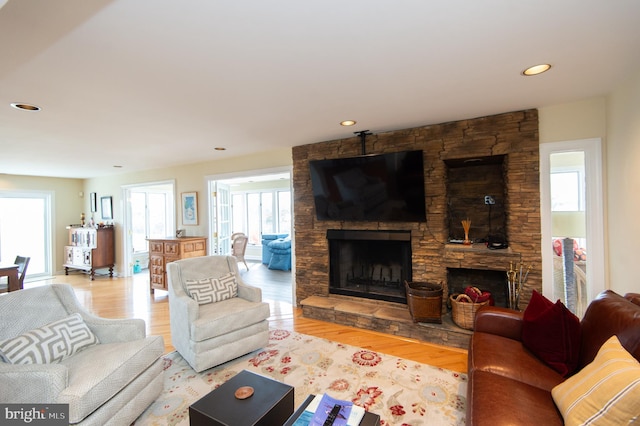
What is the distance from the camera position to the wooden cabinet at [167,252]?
497 centimetres

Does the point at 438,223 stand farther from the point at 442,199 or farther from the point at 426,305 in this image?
the point at 426,305

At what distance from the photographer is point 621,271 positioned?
232cm

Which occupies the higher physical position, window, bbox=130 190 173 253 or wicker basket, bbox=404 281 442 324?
window, bbox=130 190 173 253

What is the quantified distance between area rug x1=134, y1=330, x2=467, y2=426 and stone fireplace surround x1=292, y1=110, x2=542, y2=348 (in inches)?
24.9

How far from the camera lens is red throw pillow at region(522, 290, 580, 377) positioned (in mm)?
1713

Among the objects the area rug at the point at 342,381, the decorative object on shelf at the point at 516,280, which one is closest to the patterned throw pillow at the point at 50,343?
the area rug at the point at 342,381

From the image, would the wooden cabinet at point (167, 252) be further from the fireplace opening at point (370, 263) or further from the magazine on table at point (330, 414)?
the magazine on table at point (330, 414)

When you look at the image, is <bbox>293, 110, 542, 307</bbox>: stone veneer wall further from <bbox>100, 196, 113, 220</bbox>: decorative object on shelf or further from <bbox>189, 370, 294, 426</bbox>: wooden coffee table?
<bbox>100, 196, 113, 220</bbox>: decorative object on shelf

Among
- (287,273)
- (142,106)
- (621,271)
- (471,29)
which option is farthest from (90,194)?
(621,271)

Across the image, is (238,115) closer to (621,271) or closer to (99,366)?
(99,366)

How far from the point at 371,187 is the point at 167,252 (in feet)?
12.4

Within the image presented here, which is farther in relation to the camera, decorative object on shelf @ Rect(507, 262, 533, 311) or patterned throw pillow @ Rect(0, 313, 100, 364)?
decorative object on shelf @ Rect(507, 262, 533, 311)

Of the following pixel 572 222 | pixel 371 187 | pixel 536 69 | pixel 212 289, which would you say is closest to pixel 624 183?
pixel 572 222

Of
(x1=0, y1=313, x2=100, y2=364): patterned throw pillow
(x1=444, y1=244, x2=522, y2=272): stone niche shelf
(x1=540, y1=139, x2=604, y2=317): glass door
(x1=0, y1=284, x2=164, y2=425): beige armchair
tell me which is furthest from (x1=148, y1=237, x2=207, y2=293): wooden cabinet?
(x1=540, y1=139, x2=604, y2=317): glass door
